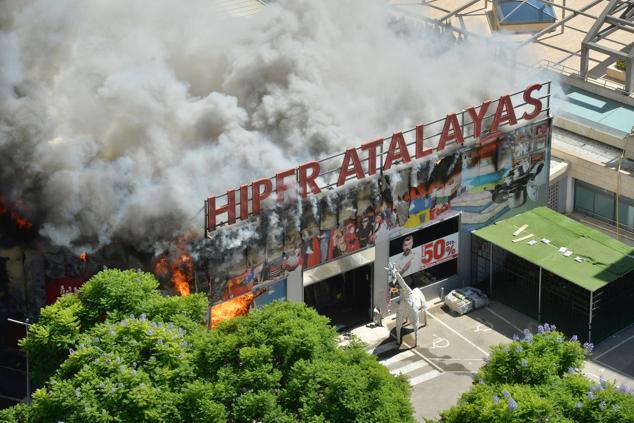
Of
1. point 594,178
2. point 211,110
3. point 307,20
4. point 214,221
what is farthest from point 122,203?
point 594,178

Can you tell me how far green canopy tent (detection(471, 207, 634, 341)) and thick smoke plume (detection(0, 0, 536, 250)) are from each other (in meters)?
8.00

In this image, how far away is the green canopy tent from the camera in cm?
6281

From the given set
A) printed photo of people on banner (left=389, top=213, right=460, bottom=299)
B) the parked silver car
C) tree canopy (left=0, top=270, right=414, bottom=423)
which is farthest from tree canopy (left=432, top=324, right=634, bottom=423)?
the parked silver car

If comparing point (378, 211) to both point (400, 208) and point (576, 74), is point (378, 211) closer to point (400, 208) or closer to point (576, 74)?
point (400, 208)

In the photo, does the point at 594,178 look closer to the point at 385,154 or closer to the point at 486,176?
the point at 486,176

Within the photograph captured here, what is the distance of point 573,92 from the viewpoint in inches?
3036

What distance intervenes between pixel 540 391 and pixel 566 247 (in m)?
23.1

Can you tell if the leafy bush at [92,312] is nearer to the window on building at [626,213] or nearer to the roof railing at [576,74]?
the window on building at [626,213]

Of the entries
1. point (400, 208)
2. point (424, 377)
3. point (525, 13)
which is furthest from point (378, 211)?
point (525, 13)

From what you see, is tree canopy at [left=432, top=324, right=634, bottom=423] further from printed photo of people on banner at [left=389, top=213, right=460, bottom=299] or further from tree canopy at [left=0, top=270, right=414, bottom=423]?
printed photo of people on banner at [left=389, top=213, right=460, bottom=299]

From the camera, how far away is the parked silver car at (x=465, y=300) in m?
66.6

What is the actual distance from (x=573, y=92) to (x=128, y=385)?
138 ft

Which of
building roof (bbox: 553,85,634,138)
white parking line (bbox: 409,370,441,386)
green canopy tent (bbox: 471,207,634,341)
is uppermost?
building roof (bbox: 553,85,634,138)

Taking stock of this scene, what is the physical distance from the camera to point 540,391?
143 ft
